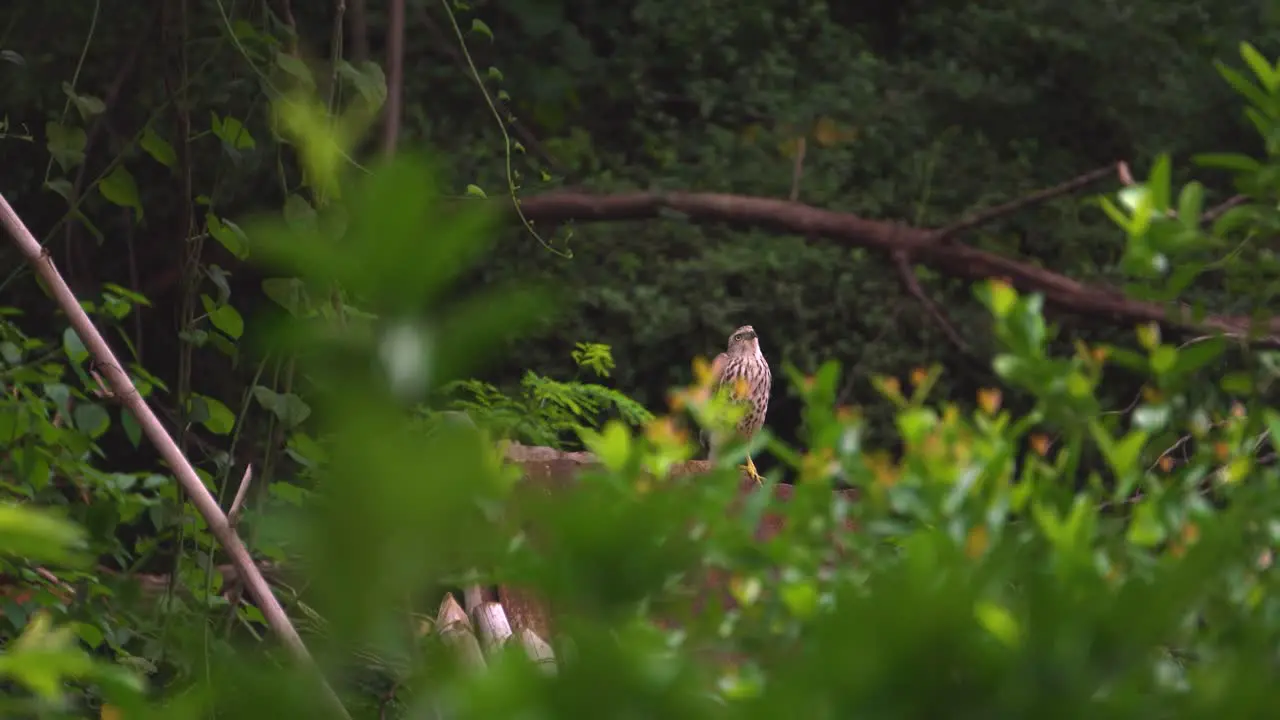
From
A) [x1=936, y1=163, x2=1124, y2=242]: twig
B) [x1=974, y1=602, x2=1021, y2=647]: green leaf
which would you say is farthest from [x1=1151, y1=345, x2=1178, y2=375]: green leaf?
[x1=936, y1=163, x2=1124, y2=242]: twig

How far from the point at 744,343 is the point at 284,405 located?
121 inches

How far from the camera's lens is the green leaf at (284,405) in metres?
1.73

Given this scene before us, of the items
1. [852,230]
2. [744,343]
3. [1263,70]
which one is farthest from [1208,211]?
[1263,70]

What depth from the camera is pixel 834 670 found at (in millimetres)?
419

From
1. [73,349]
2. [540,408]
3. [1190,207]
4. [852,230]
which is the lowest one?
[852,230]

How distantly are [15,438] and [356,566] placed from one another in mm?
1705

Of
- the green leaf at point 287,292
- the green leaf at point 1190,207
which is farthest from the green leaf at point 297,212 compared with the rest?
the green leaf at point 1190,207

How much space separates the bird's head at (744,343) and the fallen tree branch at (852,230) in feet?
1.08

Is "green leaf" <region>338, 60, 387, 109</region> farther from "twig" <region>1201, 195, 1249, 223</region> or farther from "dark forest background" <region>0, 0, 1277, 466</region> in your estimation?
"dark forest background" <region>0, 0, 1277, 466</region>

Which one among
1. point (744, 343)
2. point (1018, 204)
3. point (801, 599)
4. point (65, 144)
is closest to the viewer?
point (801, 599)

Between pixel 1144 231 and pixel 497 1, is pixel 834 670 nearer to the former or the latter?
pixel 1144 231

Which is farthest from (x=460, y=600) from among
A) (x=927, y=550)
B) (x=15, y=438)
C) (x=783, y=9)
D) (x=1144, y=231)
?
(x=783, y=9)

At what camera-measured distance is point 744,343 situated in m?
4.75

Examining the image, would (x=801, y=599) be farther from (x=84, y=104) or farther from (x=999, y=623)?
(x=84, y=104)
